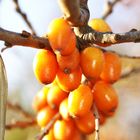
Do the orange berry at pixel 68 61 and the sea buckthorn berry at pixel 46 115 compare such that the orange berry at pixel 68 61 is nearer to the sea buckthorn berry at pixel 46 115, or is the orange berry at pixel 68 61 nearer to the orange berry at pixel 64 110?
the orange berry at pixel 64 110

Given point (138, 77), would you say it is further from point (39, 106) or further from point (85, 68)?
point (85, 68)

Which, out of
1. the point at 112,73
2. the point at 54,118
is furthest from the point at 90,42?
the point at 54,118

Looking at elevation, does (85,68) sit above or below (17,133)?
above

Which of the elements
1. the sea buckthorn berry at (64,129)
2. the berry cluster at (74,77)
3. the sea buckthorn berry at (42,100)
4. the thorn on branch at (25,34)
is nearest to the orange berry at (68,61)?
the berry cluster at (74,77)

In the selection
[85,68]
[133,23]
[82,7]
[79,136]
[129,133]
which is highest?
[82,7]

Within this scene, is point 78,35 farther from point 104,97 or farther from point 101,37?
point 104,97

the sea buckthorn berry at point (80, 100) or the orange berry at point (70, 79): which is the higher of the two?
the orange berry at point (70, 79)

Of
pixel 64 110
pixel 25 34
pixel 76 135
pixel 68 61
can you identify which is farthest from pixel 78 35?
pixel 76 135
